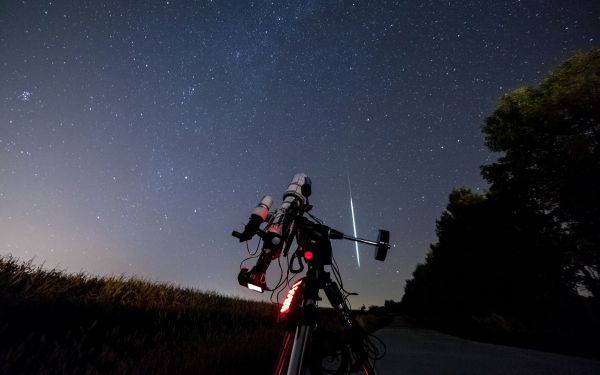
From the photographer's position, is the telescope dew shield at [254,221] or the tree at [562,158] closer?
the telescope dew shield at [254,221]

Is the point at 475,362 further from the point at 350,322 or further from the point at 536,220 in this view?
the point at 536,220

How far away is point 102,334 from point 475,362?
22.1 feet

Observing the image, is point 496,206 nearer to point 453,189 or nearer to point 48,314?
point 453,189

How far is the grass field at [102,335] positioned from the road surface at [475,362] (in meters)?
2.47

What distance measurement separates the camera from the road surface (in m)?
5.24

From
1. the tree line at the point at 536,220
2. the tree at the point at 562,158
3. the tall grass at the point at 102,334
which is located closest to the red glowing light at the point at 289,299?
the tall grass at the point at 102,334

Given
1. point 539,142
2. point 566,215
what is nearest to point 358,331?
point 566,215

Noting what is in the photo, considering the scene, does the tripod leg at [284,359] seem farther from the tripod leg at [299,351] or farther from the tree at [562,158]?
the tree at [562,158]

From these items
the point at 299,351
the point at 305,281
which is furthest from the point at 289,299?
the point at 299,351

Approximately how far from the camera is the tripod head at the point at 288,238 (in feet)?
8.02

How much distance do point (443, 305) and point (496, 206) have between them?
20.3 feet

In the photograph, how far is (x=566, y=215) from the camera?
13.7 metres

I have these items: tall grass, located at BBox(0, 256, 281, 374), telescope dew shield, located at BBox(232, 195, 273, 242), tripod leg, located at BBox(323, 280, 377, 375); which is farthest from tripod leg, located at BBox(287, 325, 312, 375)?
tall grass, located at BBox(0, 256, 281, 374)

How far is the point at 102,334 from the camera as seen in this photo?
16.6 ft
